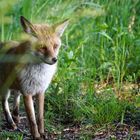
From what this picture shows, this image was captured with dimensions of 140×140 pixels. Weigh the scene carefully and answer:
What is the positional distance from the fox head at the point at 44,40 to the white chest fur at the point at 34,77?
188mm

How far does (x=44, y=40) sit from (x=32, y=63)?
0.81 ft

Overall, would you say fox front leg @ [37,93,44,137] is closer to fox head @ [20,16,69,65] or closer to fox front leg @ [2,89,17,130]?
fox front leg @ [2,89,17,130]

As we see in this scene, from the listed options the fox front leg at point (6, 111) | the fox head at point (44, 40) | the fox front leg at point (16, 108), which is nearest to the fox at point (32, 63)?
the fox head at point (44, 40)

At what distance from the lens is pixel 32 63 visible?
12.8ft

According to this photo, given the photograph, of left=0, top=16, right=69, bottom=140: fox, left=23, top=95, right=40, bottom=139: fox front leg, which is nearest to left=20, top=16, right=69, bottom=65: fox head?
left=0, top=16, right=69, bottom=140: fox

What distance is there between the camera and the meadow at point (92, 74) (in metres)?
4.21

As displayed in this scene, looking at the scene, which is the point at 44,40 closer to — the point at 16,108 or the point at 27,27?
the point at 27,27

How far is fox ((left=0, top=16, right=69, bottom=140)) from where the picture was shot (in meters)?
3.73

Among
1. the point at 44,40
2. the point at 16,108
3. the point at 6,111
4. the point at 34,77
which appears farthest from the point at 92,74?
the point at 44,40

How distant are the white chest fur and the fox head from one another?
188mm

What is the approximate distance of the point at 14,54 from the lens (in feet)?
13.0

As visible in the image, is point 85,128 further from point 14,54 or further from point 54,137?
point 14,54

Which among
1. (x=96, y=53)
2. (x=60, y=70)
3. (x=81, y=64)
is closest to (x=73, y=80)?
(x=60, y=70)

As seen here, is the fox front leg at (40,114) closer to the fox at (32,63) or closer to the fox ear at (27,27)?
the fox at (32,63)
